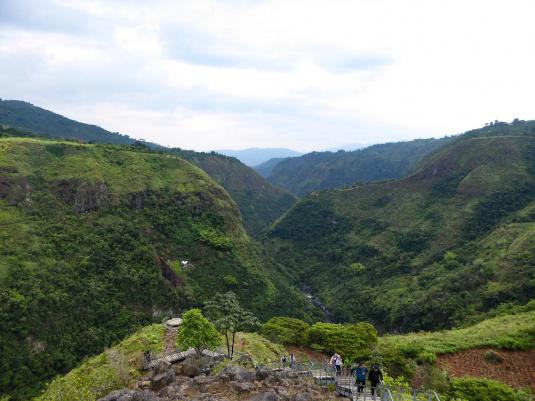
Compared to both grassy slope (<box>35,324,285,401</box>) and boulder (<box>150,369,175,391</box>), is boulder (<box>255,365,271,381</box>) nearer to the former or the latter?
boulder (<box>150,369,175,391</box>)

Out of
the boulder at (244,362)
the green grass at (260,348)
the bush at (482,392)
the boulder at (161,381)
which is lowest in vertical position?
the green grass at (260,348)

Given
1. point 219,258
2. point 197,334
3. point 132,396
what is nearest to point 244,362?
point 197,334

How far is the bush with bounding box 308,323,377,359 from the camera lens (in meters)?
35.7

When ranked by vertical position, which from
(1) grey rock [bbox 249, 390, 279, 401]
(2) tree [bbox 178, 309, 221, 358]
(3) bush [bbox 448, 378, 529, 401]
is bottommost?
(3) bush [bbox 448, 378, 529, 401]

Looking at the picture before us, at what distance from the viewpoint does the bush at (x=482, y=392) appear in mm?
24312

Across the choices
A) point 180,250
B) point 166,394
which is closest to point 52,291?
point 180,250

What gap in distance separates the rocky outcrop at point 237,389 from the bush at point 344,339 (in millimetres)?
16133

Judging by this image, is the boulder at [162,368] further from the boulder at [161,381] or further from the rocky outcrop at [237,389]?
the boulder at [161,381]

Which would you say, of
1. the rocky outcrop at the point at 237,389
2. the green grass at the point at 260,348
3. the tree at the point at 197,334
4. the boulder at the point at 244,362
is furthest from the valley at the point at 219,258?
the tree at the point at 197,334

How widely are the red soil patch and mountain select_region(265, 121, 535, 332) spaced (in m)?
22.2

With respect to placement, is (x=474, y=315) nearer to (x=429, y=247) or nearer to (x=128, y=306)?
(x=429, y=247)

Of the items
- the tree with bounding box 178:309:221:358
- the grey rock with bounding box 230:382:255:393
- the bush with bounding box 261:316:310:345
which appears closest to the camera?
the grey rock with bounding box 230:382:255:393

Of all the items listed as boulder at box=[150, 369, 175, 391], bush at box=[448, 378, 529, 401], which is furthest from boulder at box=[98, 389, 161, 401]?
bush at box=[448, 378, 529, 401]

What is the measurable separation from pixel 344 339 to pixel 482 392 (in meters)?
13.8
